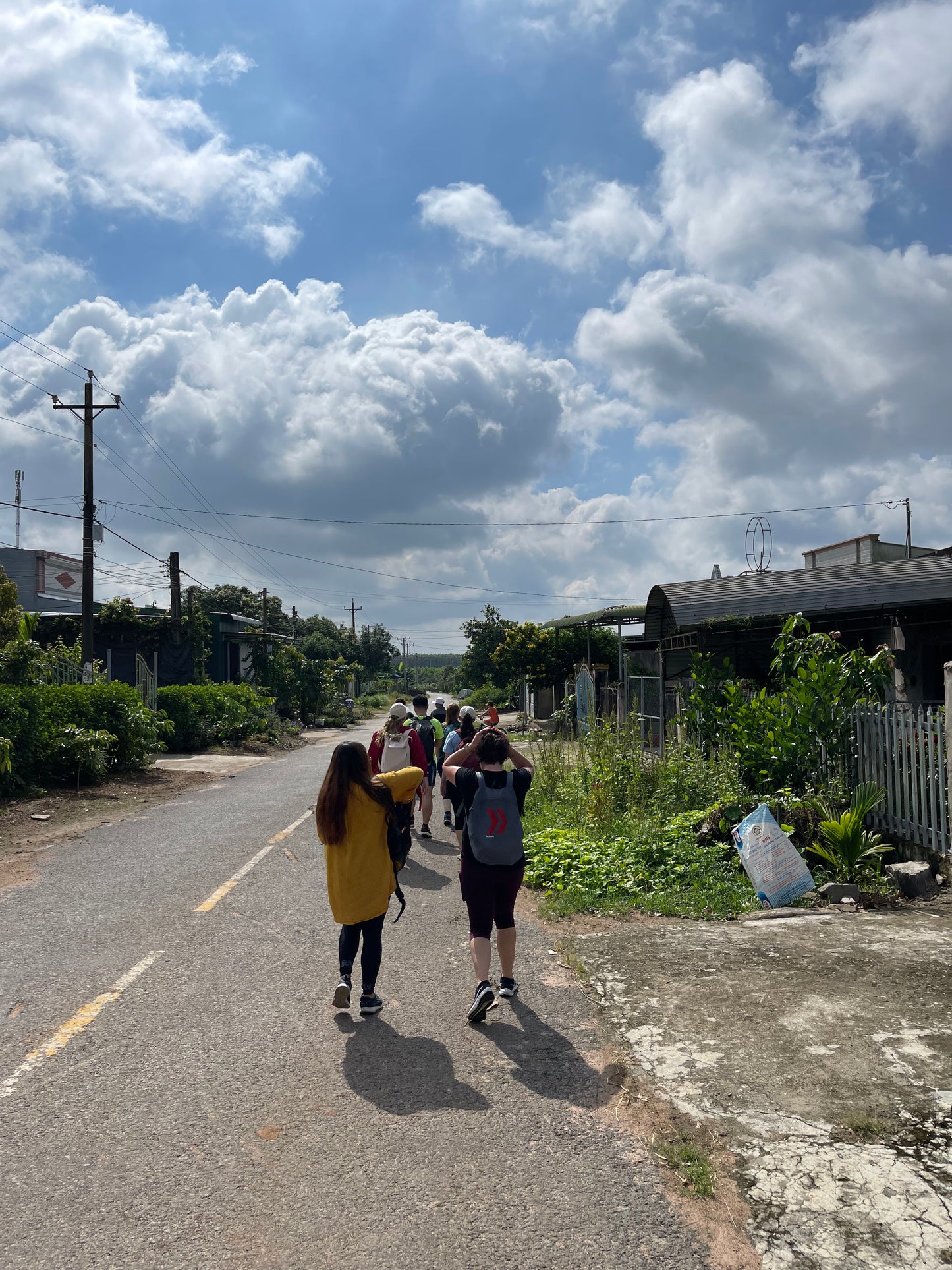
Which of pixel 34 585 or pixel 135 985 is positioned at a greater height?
pixel 34 585

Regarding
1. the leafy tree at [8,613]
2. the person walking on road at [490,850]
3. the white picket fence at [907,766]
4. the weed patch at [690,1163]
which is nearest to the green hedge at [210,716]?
the leafy tree at [8,613]

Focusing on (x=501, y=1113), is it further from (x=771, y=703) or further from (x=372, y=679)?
(x=372, y=679)

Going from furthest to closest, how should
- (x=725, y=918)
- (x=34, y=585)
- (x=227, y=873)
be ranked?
1. (x=34, y=585)
2. (x=227, y=873)
3. (x=725, y=918)

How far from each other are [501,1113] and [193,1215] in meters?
1.35

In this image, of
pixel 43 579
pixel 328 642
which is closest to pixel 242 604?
→ pixel 328 642

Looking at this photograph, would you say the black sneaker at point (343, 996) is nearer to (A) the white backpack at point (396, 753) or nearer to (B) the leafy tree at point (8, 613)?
(A) the white backpack at point (396, 753)

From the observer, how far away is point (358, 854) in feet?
17.4

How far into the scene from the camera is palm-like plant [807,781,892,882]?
805cm

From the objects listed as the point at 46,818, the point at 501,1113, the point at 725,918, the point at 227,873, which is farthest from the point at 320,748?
the point at 501,1113

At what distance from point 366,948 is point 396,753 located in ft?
13.5

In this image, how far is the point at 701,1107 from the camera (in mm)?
4004

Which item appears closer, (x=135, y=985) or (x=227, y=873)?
(x=135, y=985)

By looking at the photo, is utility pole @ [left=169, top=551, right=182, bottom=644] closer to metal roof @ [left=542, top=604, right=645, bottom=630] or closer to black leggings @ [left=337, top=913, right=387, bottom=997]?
metal roof @ [left=542, top=604, right=645, bottom=630]

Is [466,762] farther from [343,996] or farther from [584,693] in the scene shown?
[584,693]
